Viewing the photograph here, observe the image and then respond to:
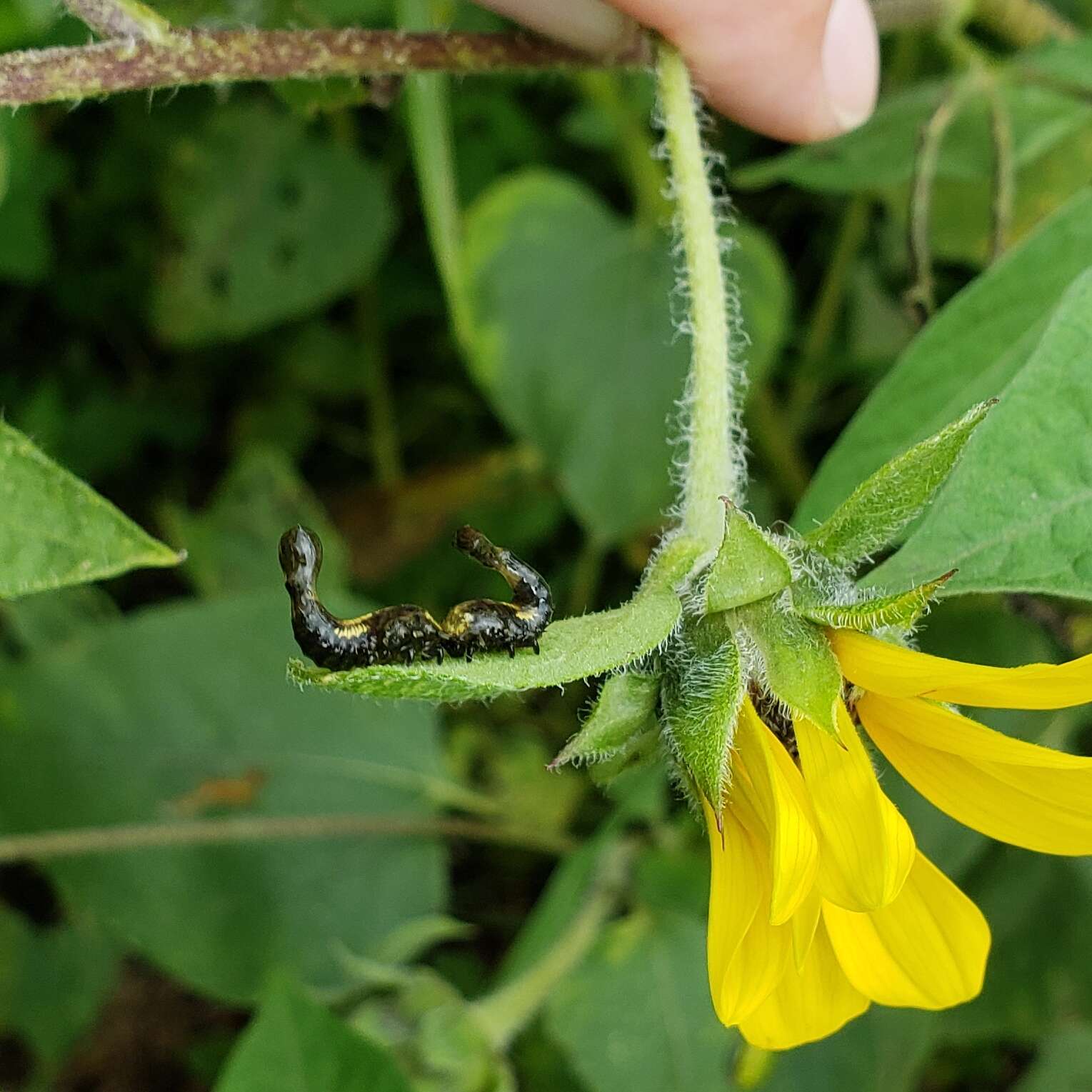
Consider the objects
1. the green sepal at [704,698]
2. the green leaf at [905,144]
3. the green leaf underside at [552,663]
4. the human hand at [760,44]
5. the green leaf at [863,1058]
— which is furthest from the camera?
the green leaf at [863,1058]

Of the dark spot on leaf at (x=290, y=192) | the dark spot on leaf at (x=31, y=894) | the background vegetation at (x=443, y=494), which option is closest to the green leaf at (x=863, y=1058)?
the background vegetation at (x=443, y=494)

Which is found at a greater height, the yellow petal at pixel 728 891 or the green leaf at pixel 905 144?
the green leaf at pixel 905 144

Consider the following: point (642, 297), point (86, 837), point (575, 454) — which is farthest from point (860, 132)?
point (86, 837)

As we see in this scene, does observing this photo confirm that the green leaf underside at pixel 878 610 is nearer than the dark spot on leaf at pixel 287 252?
Yes

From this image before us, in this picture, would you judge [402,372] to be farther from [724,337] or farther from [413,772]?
[724,337]

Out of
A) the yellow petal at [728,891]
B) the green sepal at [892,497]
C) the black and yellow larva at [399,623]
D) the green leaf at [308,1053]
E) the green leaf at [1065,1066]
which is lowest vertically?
the green leaf at [1065,1066]

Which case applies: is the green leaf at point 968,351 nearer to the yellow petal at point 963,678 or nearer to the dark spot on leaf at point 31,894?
the yellow petal at point 963,678

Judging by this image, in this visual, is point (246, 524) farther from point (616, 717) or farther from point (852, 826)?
point (852, 826)

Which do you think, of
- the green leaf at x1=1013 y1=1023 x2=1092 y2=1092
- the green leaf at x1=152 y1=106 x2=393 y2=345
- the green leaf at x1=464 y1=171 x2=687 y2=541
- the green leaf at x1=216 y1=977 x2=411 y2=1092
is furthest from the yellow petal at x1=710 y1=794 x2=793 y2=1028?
the green leaf at x1=152 y1=106 x2=393 y2=345
